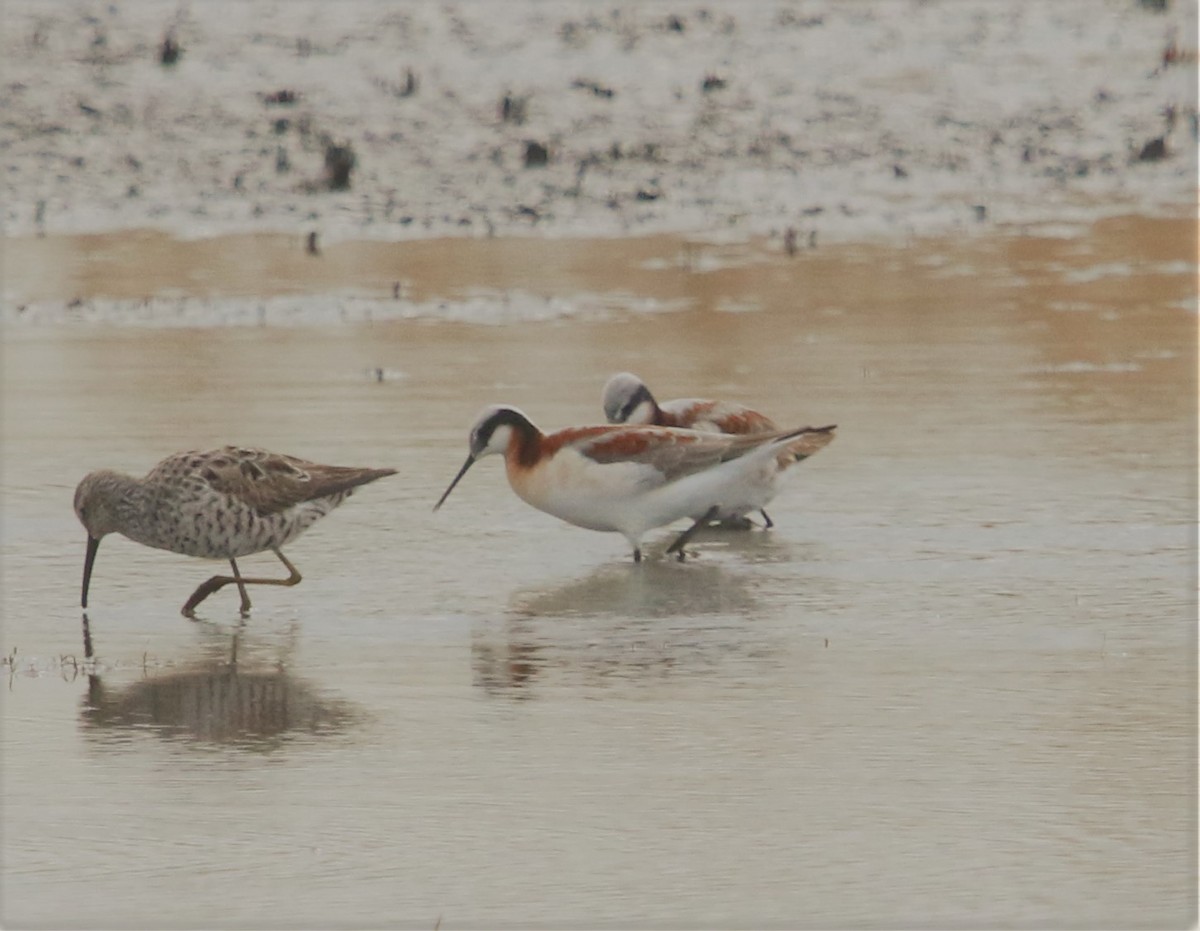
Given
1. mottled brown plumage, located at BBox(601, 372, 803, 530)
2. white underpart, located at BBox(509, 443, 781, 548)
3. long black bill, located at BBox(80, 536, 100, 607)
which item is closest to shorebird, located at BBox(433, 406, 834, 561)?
white underpart, located at BBox(509, 443, 781, 548)

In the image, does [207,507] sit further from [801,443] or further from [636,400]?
[801,443]

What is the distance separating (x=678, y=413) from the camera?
10961 mm

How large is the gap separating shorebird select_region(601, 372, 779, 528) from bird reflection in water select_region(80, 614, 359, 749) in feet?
10.6

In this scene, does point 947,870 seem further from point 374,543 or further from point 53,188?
point 53,188

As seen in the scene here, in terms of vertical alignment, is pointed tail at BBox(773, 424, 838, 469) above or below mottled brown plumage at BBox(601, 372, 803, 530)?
below

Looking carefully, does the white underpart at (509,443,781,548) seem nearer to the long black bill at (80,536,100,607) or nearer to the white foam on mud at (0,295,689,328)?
the long black bill at (80,536,100,607)

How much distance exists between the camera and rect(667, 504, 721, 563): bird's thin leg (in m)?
10.0

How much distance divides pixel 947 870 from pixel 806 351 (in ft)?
30.4

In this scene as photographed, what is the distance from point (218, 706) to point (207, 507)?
1.54m

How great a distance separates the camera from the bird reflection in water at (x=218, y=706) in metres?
7.15

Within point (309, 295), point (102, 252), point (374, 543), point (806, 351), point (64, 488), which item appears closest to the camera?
point (374, 543)

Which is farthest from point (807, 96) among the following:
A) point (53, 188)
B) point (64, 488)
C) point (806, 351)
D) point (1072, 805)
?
point (1072, 805)

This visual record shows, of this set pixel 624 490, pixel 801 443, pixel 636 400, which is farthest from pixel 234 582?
pixel 801 443

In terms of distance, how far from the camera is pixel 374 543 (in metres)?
10.0
